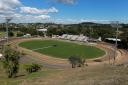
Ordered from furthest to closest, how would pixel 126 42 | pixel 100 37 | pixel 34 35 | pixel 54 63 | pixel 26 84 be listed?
pixel 34 35 < pixel 100 37 < pixel 126 42 < pixel 54 63 < pixel 26 84

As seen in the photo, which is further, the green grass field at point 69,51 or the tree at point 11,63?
the green grass field at point 69,51

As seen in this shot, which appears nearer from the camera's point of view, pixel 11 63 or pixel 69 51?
pixel 11 63

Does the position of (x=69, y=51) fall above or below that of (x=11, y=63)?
below

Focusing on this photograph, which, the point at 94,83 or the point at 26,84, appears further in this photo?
the point at 26,84

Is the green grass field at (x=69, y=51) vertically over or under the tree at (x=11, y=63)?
under

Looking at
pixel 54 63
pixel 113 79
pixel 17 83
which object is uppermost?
pixel 113 79

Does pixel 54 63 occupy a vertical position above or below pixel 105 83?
below

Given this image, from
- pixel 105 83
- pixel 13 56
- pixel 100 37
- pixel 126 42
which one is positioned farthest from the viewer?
pixel 100 37

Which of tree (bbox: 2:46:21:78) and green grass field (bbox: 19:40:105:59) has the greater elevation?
tree (bbox: 2:46:21:78)

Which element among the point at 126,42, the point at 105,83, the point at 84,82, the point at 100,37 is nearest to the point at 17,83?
the point at 84,82

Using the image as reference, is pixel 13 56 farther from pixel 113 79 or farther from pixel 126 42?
pixel 126 42

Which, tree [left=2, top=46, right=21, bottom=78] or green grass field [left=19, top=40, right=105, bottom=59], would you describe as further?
green grass field [left=19, top=40, right=105, bottom=59]
